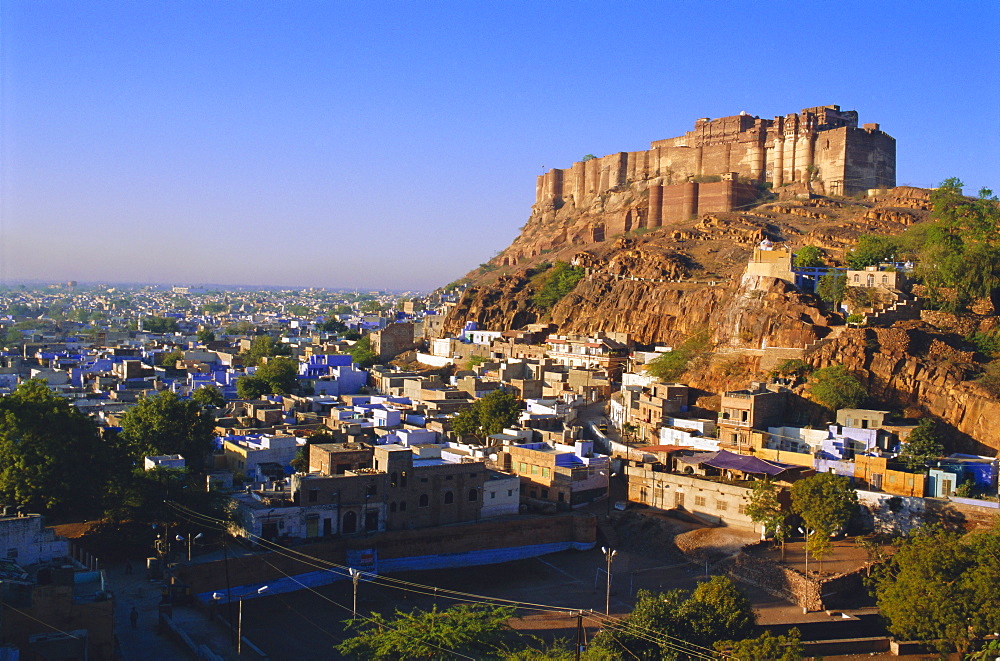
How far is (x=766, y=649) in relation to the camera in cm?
1469

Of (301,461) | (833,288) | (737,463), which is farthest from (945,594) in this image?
(833,288)

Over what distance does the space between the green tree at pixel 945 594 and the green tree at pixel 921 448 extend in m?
5.64

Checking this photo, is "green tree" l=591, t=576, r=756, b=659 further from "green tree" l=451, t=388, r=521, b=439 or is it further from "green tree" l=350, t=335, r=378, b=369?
"green tree" l=350, t=335, r=378, b=369

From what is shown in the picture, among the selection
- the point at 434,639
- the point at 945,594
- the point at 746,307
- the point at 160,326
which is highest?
→ the point at 746,307

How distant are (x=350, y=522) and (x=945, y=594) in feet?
41.6

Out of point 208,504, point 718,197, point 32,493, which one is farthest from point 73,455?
point 718,197

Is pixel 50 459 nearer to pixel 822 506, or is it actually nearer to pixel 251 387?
pixel 251 387

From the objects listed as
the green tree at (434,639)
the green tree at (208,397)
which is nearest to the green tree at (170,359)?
the green tree at (208,397)

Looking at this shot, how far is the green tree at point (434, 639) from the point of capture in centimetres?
1512

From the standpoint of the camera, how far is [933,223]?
3991cm

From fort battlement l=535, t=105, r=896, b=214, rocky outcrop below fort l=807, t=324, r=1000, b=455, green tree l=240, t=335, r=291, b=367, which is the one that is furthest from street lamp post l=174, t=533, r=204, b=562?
fort battlement l=535, t=105, r=896, b=214

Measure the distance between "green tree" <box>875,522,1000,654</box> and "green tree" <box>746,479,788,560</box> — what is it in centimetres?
398

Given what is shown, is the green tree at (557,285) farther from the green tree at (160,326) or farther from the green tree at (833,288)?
the green tree at (160,326)

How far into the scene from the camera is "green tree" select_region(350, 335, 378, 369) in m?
45.1
